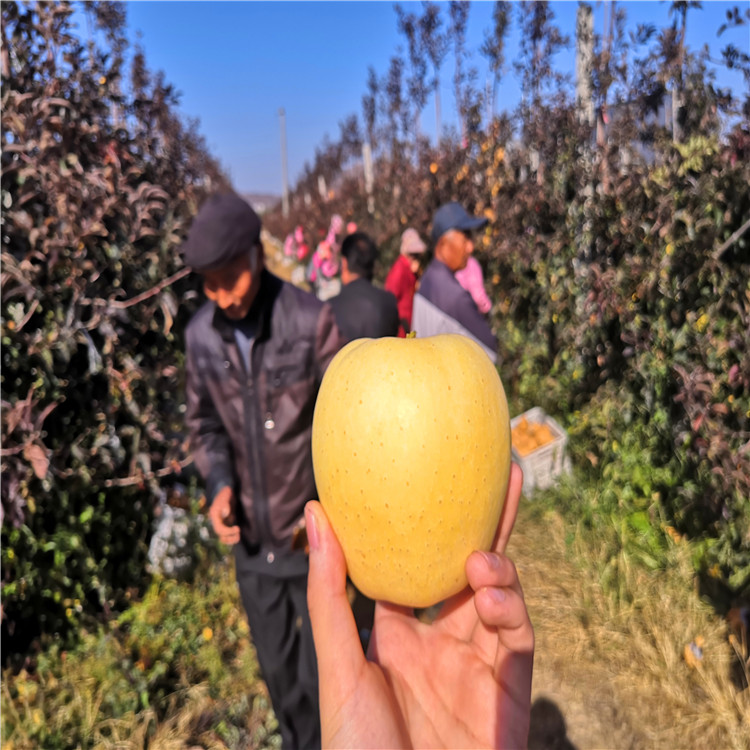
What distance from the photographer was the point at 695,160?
2826 mm

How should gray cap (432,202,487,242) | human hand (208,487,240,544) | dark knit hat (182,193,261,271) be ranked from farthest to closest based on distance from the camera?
gray cap (432,202,487,242) < human hand (208,487,240,544) < dark knit hat (182,193,261,271)

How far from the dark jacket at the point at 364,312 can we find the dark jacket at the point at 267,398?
93 cm

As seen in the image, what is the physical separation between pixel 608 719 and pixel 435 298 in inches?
A: 97.6

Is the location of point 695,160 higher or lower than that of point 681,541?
higher

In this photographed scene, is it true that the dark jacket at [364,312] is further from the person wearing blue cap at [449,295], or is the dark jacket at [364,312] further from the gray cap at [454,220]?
the gray cap at [454,220]

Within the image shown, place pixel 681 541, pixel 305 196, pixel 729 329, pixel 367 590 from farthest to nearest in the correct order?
pixel 305 196 < pixel 681 541 < pixel 729 329 < pixel 367 590

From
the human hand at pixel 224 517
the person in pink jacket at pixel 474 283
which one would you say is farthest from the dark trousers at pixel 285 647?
the person in pink jacket at pixel 474 283

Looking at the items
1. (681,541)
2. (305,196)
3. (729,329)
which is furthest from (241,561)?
(305,196)

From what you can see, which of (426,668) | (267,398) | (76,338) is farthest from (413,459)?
(76,338)

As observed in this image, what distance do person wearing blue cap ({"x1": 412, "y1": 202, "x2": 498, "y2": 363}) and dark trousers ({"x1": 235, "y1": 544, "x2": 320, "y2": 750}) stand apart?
181cm

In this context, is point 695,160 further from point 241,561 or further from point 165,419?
point 165,419

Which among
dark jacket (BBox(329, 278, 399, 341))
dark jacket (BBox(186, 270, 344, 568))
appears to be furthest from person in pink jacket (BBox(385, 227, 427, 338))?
dark jacket (BBox(186, 270, 344, 568))

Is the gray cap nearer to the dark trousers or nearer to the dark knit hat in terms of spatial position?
the dark knit hat

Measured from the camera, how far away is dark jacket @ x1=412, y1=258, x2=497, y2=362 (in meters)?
3.54
